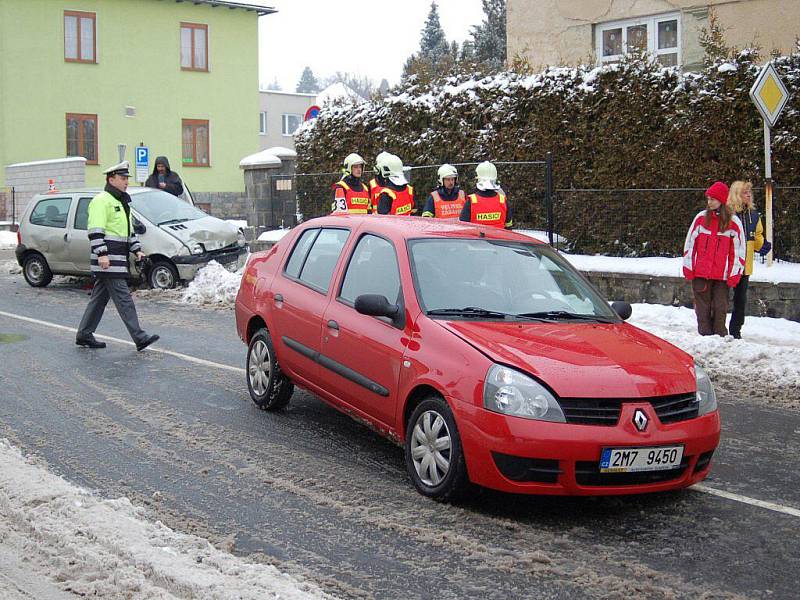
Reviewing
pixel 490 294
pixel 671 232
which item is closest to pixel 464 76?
pixel 671 232

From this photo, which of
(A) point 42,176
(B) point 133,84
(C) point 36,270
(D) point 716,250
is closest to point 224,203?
(B) point 133,84

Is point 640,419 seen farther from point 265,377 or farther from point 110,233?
point 110,233

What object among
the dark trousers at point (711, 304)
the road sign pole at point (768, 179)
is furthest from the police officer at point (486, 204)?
the road sign pole at point (768, 179)

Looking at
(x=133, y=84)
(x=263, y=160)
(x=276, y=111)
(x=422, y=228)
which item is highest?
(x=276, y=111)

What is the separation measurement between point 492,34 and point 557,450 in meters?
48.4

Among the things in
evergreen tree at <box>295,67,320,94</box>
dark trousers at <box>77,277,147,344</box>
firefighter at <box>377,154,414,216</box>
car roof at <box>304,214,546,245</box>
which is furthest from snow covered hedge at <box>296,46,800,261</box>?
evergreen tree at <box>295,67,320,94</box>

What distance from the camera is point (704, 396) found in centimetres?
561

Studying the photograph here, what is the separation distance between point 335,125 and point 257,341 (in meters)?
12.7

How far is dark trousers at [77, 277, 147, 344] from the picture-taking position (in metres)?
10.6

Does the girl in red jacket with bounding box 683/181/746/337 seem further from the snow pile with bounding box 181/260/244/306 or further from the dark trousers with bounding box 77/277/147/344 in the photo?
the snow pile with bounding box 181/260/244/306

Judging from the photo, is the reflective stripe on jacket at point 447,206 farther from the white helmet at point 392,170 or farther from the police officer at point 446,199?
the white helmet at point 392,170

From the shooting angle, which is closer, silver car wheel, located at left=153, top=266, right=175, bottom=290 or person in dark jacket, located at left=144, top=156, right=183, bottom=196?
silver car wheel, located at left=153, top=266, right=175, bottom=290

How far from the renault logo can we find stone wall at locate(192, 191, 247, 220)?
36722mm

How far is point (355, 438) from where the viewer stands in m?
7.02
